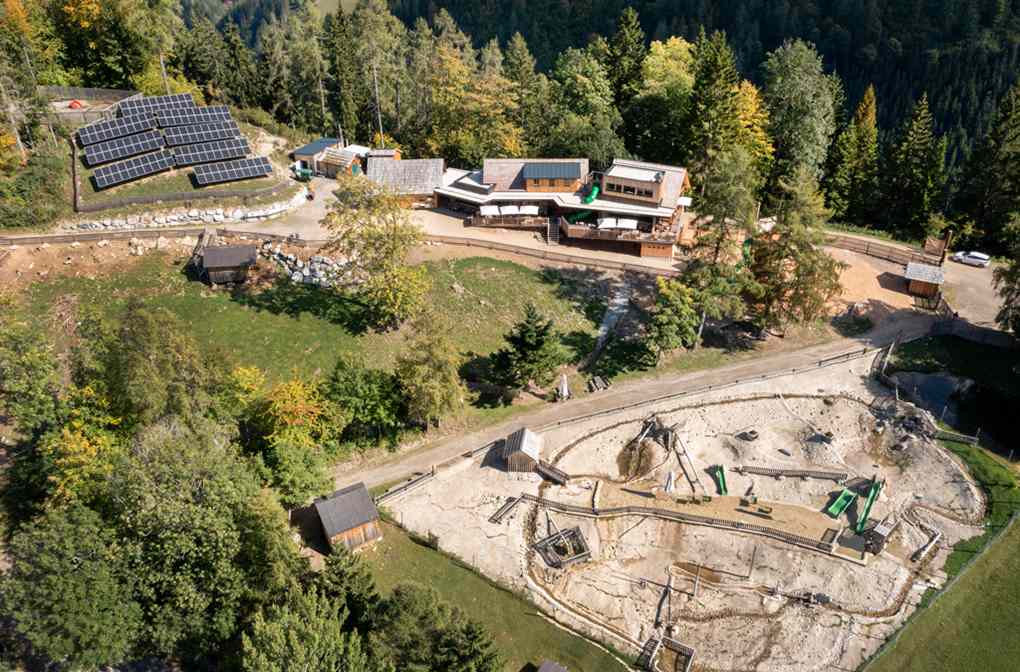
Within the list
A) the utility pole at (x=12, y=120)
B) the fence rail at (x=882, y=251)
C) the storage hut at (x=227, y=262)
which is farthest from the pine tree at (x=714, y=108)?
the utility pole at (x=12, y=120)

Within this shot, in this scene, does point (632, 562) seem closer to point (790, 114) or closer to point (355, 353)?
point (355, 353)

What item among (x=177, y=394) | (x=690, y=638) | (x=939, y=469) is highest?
Result: (x=177, y=394)

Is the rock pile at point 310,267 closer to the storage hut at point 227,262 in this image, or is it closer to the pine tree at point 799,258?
the storage hut at point 227,262

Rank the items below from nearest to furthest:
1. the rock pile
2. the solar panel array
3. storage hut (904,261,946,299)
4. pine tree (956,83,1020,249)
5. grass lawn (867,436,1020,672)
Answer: grass lawn (867,436,1020,672)
the rock pile
storage hut (904,261,946,299)
the solar panel array
pine tree (956,83,1020,249)

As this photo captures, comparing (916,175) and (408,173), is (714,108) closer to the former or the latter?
(916,175)

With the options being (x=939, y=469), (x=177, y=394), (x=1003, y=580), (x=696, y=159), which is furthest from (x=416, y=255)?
(x=1003, y=580)

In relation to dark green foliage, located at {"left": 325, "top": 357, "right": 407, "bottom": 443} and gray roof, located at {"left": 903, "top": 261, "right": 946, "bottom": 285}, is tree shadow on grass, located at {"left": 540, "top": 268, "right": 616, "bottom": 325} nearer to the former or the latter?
dark green foliage, located at {"left": 325, "top": 357, "right": 407, "bottom": 443}

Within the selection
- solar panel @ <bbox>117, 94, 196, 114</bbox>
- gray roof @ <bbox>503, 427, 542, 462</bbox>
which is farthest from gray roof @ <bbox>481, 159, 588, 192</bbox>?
gray roof @ <bbox>503, 427, 542, 462</bbox>
